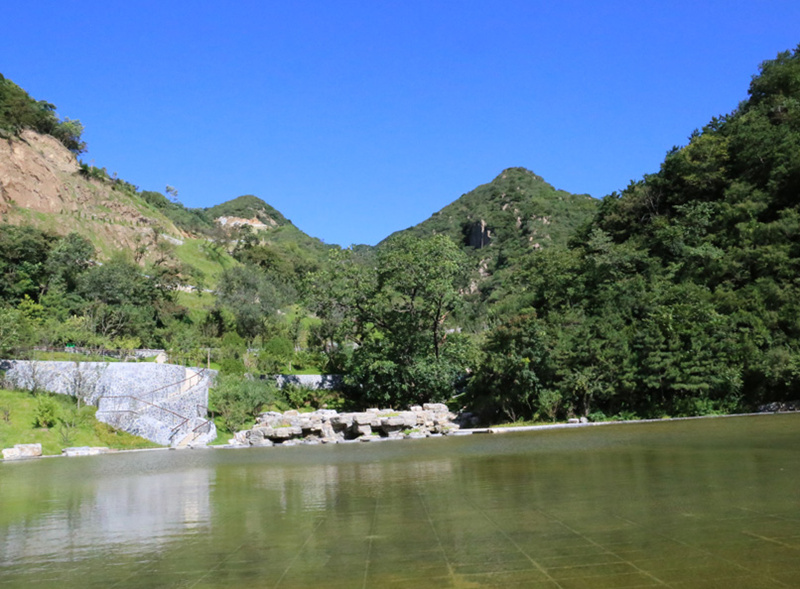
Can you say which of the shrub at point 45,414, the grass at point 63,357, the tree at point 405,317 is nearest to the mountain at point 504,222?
the tree at point 405,317

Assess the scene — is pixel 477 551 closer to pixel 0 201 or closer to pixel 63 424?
pixel 63 424

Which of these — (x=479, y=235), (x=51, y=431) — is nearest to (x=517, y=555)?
(x=51, y=431)

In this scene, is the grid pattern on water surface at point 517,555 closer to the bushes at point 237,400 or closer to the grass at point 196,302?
the bushes at point 237,400

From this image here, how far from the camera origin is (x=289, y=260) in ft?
255

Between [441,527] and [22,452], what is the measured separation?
18005mm

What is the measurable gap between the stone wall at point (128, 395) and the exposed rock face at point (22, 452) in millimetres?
3958

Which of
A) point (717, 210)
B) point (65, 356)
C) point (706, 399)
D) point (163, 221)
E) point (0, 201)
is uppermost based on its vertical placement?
point (163, 221)

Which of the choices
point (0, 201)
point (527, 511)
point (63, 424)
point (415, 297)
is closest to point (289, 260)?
point (0, 201)

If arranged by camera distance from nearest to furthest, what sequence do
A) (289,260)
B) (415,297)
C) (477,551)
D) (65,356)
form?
(477,551)
(65,356)
(415,297)
(289,260)

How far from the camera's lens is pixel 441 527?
185 inches

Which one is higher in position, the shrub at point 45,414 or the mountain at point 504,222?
the mountain at point 504,222

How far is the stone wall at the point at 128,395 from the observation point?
72.7ft

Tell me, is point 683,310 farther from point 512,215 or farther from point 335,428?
point 512,215

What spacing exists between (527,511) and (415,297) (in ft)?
76.5
